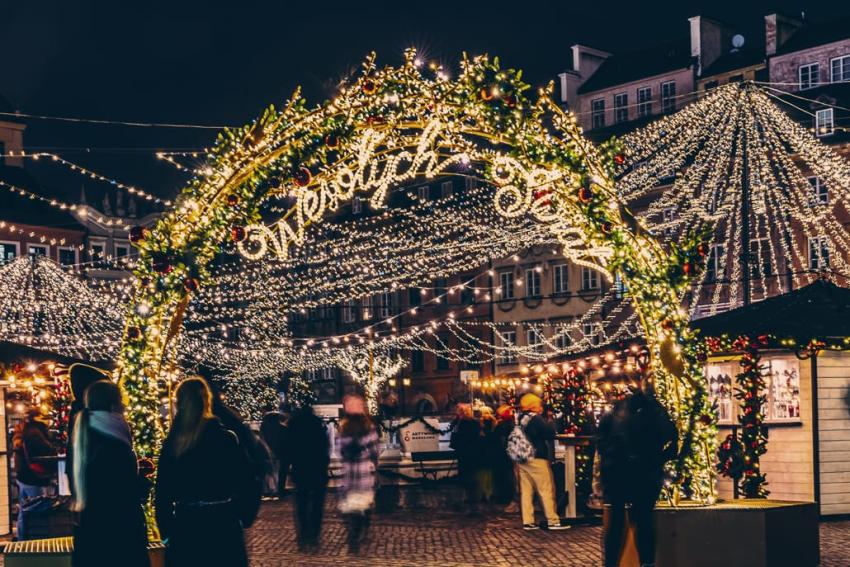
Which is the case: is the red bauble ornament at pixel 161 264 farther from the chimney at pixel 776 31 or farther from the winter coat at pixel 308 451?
the chimney at pixel 776 31

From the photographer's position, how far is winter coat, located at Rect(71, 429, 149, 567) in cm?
670

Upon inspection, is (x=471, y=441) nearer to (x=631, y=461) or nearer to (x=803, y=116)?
(x=631, y=461)

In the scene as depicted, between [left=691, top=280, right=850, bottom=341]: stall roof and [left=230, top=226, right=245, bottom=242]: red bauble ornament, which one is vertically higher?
[left=230, top=226, right=245, bottom=242]: red bauble ornament

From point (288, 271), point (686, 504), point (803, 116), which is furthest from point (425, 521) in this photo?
point (288, 271)

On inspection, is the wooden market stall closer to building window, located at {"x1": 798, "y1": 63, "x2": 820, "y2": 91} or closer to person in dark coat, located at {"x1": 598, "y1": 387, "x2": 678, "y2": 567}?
person in dark coat, located at {"x1": 598, "y1": 387, "x2": 678, "y2": 567}

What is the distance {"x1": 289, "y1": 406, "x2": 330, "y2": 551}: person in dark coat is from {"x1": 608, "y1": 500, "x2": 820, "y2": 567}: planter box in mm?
4626

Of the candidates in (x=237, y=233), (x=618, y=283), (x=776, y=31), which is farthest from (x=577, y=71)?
(x=237, y=233)

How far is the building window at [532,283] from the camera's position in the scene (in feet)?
171

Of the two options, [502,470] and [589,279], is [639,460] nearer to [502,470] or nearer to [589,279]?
[502,470]

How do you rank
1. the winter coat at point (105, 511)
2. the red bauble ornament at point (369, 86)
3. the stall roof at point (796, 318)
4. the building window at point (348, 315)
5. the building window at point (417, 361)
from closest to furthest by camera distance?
1. the winter coat at point (105, 511)
2. the red bauble ornament at point (369, 86)
3. the stall roof at point (796, 318)
4. the building window at point (417, 361)
5. the building window at point (348, 315)

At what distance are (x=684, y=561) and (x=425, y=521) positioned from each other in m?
7.34

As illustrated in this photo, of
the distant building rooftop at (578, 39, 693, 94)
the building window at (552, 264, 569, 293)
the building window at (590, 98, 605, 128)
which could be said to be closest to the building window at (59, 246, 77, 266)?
the building window at (552, 264, 569, 293)

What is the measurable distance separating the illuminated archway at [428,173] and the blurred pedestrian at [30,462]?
4.97m

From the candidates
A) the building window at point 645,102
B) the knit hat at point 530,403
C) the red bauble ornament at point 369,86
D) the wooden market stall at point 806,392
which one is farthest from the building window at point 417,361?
the red bauble ornament at point 369,86
